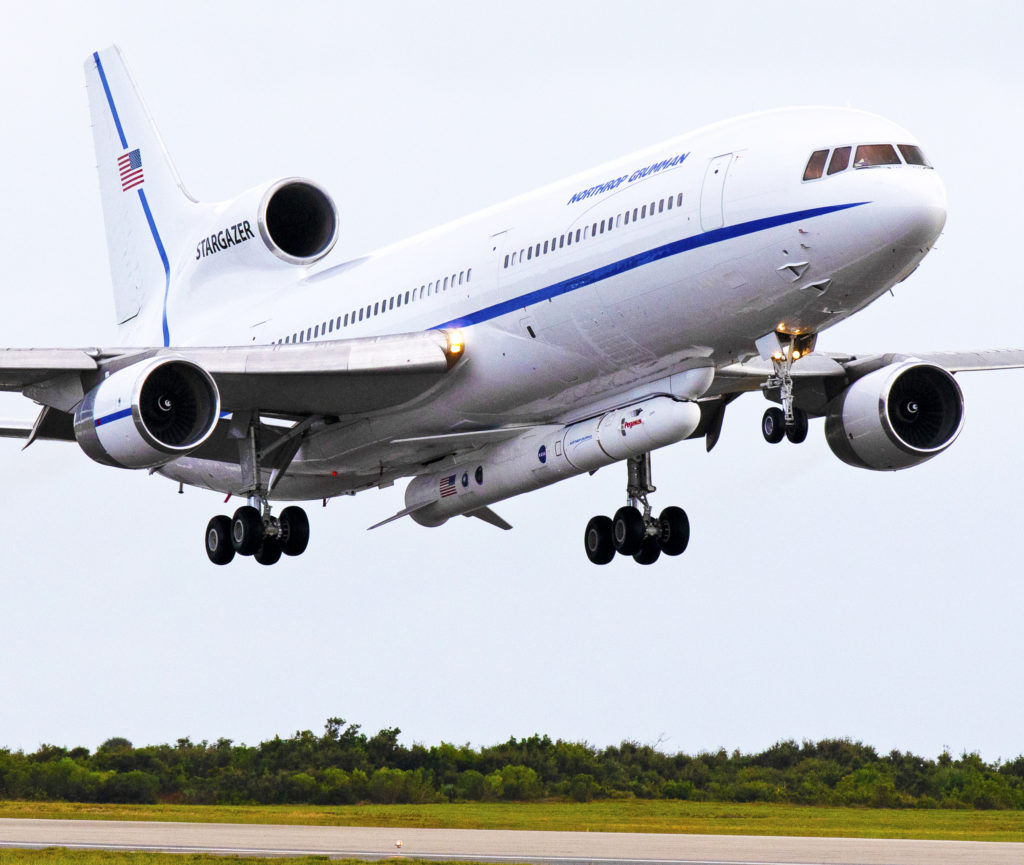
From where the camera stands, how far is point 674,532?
35969mm

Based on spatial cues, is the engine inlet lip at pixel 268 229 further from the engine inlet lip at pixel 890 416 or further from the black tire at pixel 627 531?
the engine inlet lip at pixel 890 416

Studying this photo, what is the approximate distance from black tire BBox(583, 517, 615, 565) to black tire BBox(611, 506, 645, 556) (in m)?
0.12

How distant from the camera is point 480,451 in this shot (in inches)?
1398

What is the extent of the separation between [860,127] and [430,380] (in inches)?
380

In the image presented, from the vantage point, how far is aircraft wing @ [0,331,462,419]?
33625 mm

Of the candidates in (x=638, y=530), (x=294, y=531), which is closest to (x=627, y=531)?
(x=638, y=530)

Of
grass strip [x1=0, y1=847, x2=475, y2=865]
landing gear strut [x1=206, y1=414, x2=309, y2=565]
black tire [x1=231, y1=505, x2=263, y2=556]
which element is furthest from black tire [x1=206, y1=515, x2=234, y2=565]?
grass strip [x1=0, y1=847, x2=475, y2=865]

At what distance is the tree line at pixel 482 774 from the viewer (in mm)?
59688

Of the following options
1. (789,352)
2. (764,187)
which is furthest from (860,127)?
(789,352)

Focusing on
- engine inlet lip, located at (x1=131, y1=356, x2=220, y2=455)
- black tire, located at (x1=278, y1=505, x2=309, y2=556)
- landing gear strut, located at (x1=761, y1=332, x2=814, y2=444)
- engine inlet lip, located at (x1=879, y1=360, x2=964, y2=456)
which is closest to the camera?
landing gear strut, located at (x1=761, y1=332, x2=814, y2=444)

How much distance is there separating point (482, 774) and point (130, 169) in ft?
84.5

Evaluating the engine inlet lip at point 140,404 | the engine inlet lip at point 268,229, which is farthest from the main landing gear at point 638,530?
the engine inlet lip at point 268,229

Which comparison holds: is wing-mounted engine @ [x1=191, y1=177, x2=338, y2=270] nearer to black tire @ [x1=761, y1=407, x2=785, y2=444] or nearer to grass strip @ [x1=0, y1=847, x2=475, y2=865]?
grass strip @ [x1=0, y1=847, x2=475, y2=865]

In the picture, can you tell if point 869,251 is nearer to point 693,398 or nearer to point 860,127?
point 860,127
